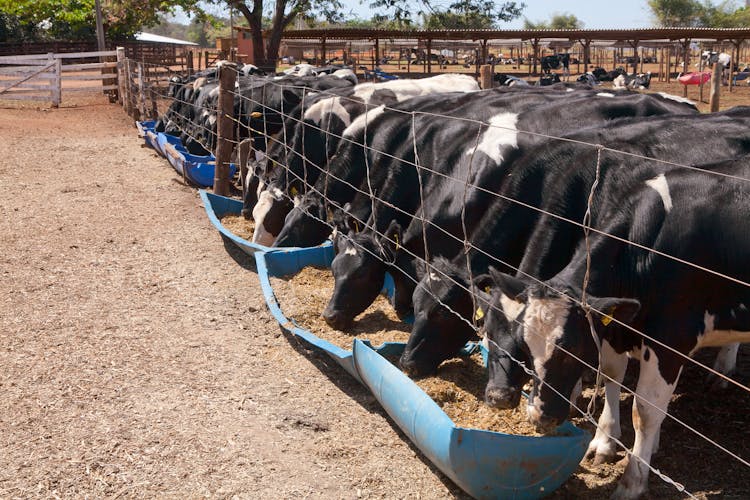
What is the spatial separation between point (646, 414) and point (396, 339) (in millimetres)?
2277

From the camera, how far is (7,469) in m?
4.36

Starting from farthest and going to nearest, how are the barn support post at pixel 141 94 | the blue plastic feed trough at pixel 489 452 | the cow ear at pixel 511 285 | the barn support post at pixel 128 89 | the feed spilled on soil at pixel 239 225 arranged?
the barn support post at pixel 128 89 → the barn support post at pixel 141 94 → the feed spilled on soil at pixel 239 225 → the cow ear at pixel 511 285 → the blue plastic feed trough at pixel 489 452

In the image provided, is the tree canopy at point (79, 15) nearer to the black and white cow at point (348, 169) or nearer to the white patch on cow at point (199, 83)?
the white patch on cow at point (199, 83)

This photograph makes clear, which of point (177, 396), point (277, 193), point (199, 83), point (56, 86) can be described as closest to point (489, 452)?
point (177, 396)

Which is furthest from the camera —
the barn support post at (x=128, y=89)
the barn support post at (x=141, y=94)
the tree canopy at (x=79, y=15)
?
the tree canopy at (x=79, y=15)

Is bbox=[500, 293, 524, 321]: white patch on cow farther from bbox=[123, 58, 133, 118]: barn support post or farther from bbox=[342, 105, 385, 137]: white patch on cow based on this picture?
bbox=[123, 58, 133, 118]: barn support post

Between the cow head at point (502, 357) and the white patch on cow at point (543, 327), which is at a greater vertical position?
the white patch on cow at point (543, 327)

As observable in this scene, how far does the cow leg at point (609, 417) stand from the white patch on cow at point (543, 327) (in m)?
0.58

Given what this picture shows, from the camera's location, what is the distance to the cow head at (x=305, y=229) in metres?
8.13

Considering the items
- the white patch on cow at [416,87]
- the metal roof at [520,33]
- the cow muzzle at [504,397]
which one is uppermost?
the metal roof at [520,33]

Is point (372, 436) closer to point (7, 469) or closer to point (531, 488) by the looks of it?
point (531, 488)

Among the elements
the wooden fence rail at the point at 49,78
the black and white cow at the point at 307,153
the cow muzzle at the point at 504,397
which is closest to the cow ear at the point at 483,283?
the cow muzzle at the point at 504,397

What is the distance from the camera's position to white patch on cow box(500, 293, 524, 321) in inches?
167

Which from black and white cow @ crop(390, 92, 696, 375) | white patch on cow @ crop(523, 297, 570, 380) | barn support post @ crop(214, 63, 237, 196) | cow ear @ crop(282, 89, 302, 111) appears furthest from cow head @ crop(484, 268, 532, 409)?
cow ear @ crop(282, 89, 302, 111)
